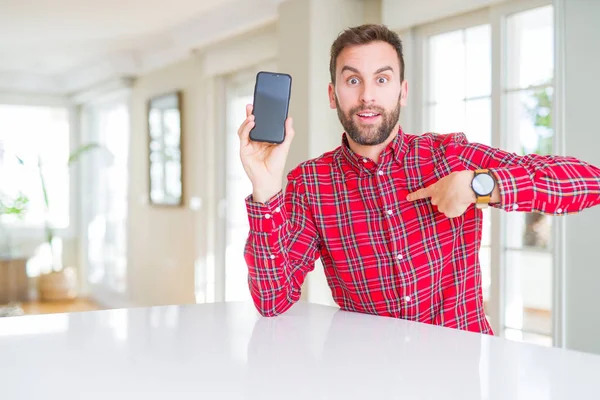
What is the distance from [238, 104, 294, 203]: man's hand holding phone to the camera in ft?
4.20

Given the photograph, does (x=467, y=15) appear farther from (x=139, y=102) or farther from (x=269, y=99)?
(x=139, y=102)

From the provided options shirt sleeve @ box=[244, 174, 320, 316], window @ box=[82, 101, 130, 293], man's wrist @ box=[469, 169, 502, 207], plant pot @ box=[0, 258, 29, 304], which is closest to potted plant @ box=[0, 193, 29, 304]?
plant pot @ box=[0, 258, 29, 304]

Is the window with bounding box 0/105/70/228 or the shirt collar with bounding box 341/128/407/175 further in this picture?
the window with bounding box 0/105/70/228

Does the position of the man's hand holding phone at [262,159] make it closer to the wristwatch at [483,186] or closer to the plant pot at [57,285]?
the wristwatch at [483,186]

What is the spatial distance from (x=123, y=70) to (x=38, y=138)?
202 centimetres

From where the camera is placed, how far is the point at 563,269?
280 cm

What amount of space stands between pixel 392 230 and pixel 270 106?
40 centimetres

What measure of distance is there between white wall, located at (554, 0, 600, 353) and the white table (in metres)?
1.80

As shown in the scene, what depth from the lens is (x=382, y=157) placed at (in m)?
1.47

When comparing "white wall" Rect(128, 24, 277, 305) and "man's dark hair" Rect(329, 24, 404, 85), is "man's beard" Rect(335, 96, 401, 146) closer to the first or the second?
→ "man's dark hair" Rect(329, 24, 404, 85)

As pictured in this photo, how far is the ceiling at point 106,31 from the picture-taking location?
459cm

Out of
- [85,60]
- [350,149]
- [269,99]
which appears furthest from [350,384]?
[85,60]

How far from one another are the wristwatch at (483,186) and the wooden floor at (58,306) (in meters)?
6.26

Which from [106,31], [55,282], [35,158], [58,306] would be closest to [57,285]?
[55,282]
